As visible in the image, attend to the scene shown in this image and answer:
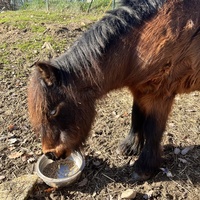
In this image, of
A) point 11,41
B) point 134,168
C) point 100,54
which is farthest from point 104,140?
point 11,41

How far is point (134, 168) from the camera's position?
349cm

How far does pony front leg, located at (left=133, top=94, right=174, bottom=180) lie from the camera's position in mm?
3170

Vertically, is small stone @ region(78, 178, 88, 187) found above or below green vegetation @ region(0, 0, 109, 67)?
below

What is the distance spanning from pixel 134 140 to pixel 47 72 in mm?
1624

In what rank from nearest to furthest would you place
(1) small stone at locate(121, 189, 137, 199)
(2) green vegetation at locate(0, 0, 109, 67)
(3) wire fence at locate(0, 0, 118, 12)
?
(1) small stone at locate(121, 189, 137, 199)
(2) green vegetation at locate(0, 0, 109, 67)
(3) wire fence at locate(0, 0, 118, 12)

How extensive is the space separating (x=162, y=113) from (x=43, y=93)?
125cm

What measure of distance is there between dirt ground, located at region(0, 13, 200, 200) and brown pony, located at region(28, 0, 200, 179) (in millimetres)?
352

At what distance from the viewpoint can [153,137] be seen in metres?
3.31

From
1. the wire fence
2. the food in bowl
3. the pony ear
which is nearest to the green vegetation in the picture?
the wire fence

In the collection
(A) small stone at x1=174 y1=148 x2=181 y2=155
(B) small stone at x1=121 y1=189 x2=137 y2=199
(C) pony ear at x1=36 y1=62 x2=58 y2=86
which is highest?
(C) pony ear at x1=36 y1=62 x2=58 y2=86

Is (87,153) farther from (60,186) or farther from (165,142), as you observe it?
(165,142)

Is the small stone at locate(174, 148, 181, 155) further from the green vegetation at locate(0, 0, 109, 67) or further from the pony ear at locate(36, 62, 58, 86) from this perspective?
the green vegetation at locate(0, 0, 109, 67)

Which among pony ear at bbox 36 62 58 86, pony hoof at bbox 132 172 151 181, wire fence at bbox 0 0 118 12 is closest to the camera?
pony ear at bbox 36 62 58 86

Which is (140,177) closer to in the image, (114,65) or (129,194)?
(129,194)
